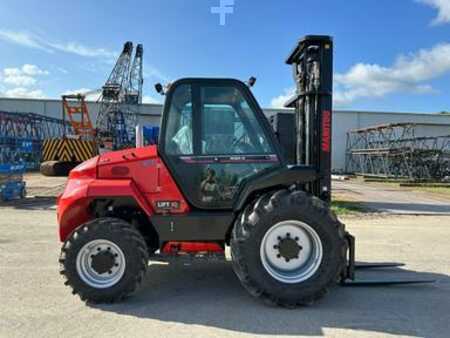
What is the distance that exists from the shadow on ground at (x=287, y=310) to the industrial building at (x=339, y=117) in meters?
33.5

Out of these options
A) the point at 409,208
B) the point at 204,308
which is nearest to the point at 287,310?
the point at 204,308

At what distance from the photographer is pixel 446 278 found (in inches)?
231

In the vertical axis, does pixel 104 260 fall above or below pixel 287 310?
above

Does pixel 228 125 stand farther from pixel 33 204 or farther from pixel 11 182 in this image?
pixel 11 182

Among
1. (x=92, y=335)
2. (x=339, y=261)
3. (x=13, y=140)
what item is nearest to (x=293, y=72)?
(x=339, y=261)

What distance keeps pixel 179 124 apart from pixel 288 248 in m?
1.83

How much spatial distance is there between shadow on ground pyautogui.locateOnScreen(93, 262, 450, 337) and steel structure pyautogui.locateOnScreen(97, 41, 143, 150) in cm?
2594

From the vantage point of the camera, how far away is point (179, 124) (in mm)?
4895

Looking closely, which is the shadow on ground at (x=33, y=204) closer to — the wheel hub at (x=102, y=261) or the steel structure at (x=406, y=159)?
the wheel hub at (x=102, y=261)

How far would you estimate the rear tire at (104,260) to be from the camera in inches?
183

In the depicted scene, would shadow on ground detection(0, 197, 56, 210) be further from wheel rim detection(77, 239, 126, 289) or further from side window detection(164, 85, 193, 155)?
side window detection(164, 85, 193, 155)

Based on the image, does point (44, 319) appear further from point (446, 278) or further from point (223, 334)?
point (446, 278)

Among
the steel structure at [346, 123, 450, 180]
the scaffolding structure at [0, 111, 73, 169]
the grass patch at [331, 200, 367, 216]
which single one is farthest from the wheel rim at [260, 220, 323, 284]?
the steel structure at [346, 123, 450, 180]

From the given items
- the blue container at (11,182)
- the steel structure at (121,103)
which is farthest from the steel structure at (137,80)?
the blue container at (11,182)
